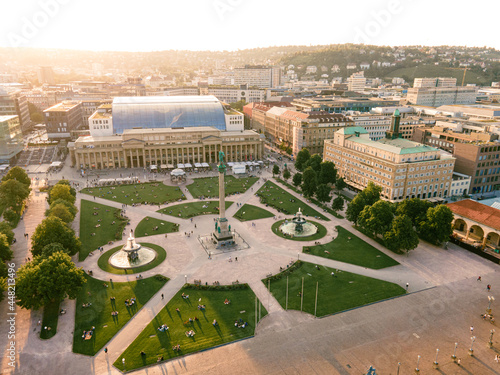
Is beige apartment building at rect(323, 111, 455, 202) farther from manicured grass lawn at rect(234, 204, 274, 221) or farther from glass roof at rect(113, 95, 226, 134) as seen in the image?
glass roof at rect(113, 95, 226, 134)

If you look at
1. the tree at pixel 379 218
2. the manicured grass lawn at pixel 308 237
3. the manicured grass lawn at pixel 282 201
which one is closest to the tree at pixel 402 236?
the tree at pixel 379 218

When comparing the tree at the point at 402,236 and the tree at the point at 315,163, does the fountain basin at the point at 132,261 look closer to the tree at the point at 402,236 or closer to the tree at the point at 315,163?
the tree at the point at 402,236

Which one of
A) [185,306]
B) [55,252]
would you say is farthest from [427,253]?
[55,252]

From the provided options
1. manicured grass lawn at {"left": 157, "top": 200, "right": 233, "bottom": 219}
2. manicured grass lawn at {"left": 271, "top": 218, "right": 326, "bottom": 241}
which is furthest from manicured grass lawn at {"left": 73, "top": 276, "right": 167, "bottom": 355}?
manicured grass lawn at {"left": 157, "top": 200, "right": 233, "bottom": 219}

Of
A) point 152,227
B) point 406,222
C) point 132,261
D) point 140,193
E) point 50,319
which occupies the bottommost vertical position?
point 140,193

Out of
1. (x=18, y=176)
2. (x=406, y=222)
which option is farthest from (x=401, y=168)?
(x=18, y=176)

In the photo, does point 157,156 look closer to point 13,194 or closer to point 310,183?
point 13,194

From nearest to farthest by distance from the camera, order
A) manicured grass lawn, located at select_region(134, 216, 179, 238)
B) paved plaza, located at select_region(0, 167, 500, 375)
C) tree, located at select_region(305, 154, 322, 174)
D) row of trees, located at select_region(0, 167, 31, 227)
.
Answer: paved plaza, located at select_region(0, 167, 500, 375) < manicured grass lawn, located at select_region(134, 216, 179, 238) < row of trees, located at select_region(0, 167, 31, 227) < tree, located at select_region(305, 154, 322, 174)

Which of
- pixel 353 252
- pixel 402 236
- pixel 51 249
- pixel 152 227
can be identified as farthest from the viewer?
pixel 152 227
